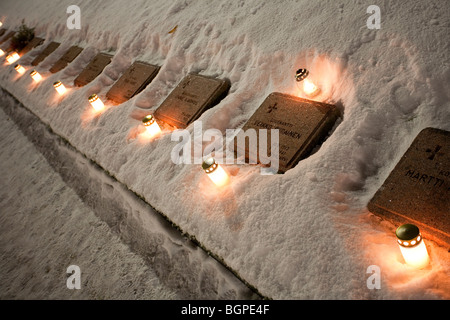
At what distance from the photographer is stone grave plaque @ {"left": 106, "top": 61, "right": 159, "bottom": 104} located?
487 centimetres

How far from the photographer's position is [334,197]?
8.10ft

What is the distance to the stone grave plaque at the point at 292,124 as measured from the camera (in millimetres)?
2893

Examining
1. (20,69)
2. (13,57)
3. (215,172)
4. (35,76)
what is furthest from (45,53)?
(215,172)

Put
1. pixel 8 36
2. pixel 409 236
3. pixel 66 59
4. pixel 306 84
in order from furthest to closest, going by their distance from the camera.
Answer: pixel 8 36, pixel 66 59, pixel 306 84, pixel 409 236

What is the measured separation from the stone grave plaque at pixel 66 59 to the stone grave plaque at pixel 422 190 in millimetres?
6895

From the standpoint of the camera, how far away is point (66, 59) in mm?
7168

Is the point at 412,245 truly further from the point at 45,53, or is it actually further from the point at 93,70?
the point at 45,53

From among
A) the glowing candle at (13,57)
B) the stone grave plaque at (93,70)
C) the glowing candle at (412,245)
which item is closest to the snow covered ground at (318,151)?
the glowing candle at (412,245)

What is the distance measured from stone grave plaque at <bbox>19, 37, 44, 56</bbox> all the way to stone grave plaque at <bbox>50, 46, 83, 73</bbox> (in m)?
2.64

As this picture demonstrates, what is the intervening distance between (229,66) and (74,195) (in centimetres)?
284

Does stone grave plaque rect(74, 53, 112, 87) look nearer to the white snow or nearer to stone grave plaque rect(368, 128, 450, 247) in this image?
the white snow

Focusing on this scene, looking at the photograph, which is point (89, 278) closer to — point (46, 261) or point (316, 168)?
point (46, 261)

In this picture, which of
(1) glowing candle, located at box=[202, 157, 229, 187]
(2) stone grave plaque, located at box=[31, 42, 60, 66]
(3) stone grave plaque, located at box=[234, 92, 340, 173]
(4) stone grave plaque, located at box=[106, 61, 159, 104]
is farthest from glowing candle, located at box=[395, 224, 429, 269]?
(2) stone grave plaque, located at box=[31, 42, 60, 66]

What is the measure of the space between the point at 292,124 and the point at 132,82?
2970 mm
